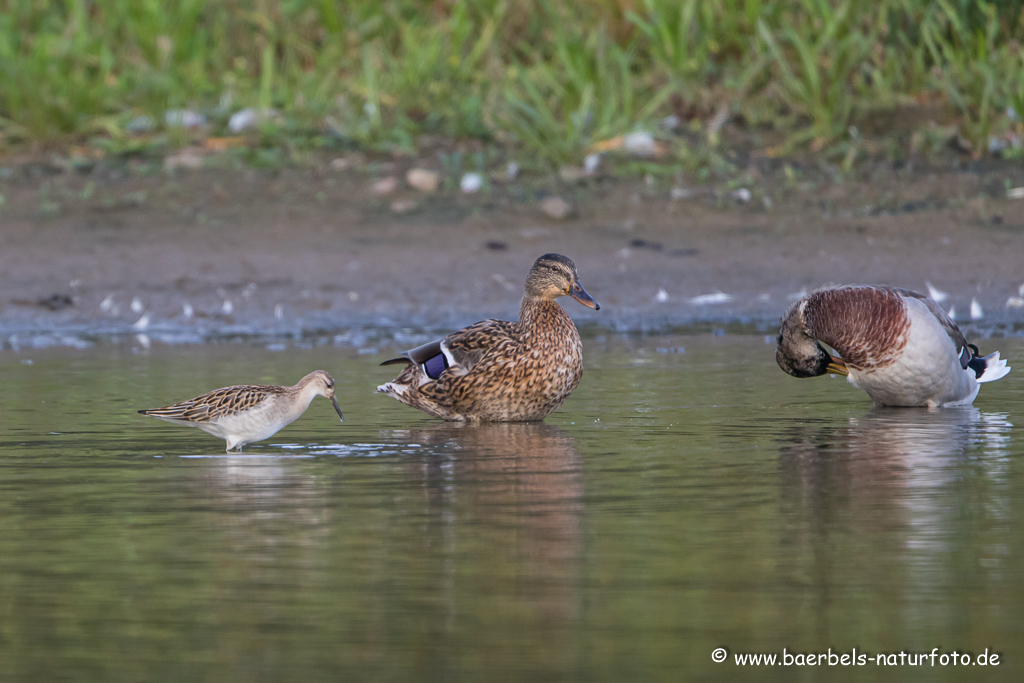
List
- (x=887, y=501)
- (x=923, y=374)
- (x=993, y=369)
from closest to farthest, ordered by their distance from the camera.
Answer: (x=887, y=501) → (x=923, y=374) → (x=993, y=369)

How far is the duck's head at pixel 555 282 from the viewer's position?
314 inches

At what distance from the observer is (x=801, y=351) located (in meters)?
7.96

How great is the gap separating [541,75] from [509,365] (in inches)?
299

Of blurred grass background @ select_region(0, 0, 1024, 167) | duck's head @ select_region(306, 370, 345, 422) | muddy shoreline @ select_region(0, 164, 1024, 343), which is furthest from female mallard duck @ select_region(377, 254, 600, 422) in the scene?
blurred grass background @ select_region(0, 0, 1024, 167)

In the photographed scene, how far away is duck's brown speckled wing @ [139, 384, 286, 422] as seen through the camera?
21.8 ft

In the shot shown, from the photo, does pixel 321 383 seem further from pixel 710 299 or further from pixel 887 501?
pixel 710 299

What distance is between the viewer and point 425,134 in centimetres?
1485

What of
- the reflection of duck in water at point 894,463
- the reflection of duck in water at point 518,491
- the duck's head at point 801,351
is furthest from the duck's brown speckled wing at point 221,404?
the duck's head at point 801,351

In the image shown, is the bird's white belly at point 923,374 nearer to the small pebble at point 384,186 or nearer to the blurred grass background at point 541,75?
the blurred grass background at point 541,75

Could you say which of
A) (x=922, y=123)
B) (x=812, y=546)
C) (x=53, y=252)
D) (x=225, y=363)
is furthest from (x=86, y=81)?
(x=812, y=546)

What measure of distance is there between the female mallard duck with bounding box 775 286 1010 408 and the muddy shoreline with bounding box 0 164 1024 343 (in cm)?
303

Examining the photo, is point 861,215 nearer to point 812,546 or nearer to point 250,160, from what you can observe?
point 250,160

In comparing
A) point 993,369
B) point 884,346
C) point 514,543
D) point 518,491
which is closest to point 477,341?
point 884,346

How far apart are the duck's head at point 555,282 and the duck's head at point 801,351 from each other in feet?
2.99
